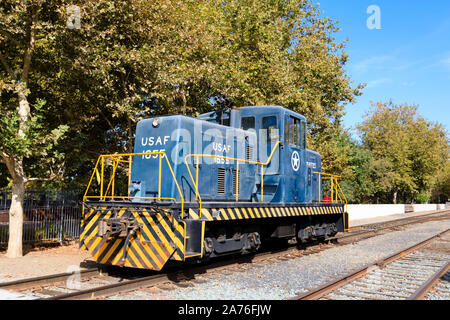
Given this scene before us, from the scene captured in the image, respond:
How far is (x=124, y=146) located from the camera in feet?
39.8

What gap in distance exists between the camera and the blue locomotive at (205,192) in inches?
266

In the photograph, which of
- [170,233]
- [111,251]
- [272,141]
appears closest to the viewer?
[170,233]

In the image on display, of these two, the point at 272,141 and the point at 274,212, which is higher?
the point at 272,141

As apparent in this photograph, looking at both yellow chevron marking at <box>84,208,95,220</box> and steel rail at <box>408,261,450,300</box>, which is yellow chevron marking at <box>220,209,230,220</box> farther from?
steel rail at <box>408,261,450,300</box>

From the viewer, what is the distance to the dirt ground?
753 centimetres

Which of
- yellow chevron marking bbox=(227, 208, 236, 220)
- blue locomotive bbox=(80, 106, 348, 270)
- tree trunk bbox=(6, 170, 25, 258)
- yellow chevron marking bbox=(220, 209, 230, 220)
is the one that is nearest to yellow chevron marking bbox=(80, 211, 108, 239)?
blue locomotive bbox=(80, 106, 348, 270)

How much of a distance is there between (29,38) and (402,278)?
10422 millimetres

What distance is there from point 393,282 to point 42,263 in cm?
750

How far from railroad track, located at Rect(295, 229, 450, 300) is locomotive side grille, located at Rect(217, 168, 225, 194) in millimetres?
2985

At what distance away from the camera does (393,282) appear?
23.6 ft

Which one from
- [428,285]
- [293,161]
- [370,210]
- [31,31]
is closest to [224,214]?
[293,161]

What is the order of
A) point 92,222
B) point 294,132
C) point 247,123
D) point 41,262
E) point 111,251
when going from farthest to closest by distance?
1. point 294,132
2. point 247,123
3. point 41,262
4. point 92,222
5. point 111,251

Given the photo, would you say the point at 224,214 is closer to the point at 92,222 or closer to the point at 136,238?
the point at 136,238
